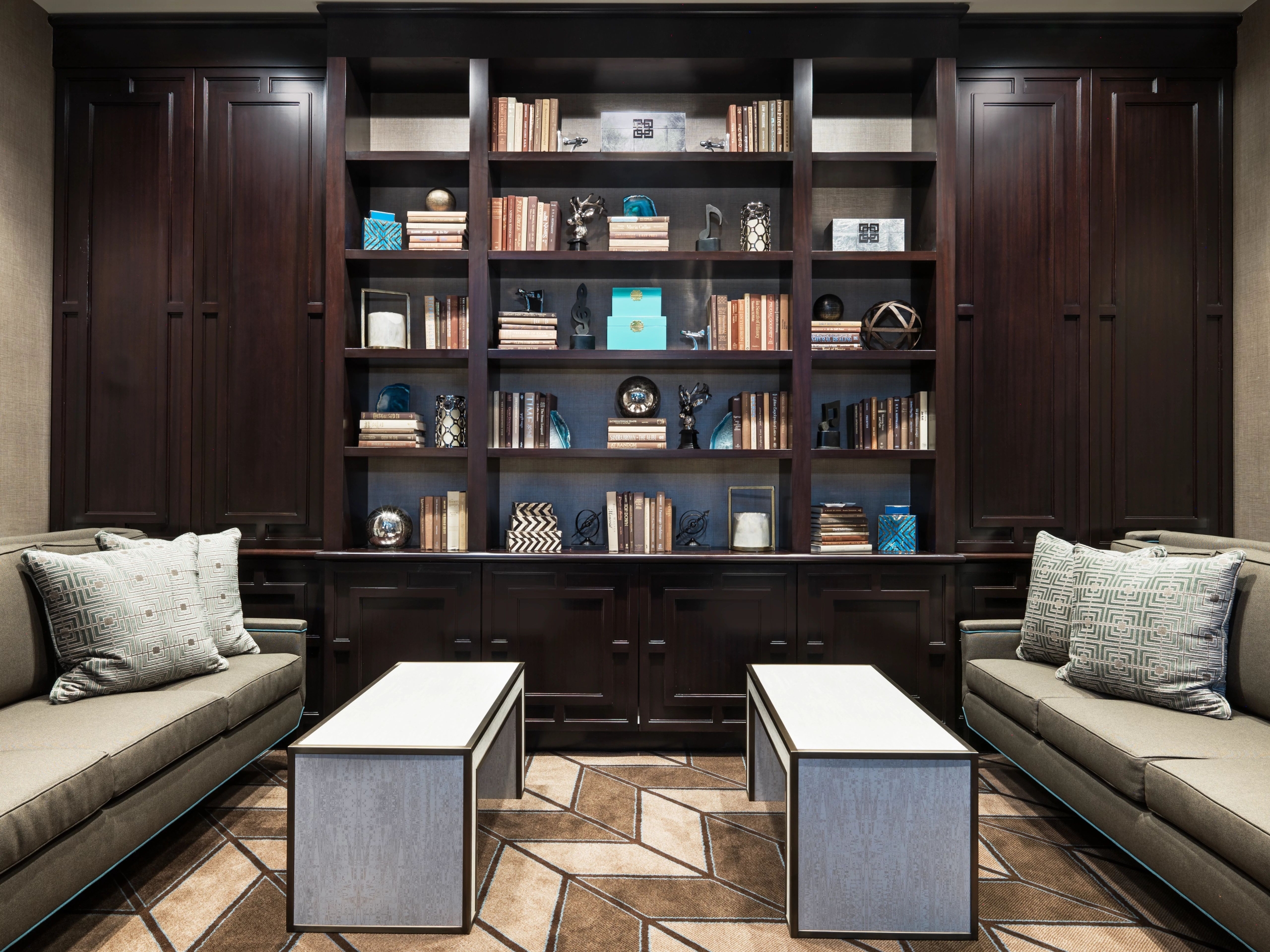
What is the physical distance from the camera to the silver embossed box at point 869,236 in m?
3.24

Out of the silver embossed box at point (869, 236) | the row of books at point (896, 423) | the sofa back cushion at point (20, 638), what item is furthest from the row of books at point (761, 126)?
the sofa back cushion at point (20, 638)

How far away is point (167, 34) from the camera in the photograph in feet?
10.6

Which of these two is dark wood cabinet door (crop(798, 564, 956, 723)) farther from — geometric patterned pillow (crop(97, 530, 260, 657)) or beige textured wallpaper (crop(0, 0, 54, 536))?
beige textured wallpaper (crop(0, 0, 54, 536))

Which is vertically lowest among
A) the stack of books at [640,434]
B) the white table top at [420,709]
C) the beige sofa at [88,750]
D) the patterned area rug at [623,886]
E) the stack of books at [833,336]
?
the patterned area rug at [623,886]

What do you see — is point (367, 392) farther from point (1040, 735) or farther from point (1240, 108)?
point (1240, 108)

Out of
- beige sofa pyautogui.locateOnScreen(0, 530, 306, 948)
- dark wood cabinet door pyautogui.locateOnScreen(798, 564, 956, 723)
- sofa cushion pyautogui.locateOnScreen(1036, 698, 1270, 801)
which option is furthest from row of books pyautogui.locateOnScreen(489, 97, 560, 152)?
sofa cushion pyautogui.locateOnScreen(1036, 698, 1270, 801)

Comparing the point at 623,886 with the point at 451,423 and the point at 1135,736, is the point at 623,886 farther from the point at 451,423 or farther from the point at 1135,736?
the point at 451,423

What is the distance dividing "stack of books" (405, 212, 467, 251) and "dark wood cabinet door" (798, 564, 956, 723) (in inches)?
81.7

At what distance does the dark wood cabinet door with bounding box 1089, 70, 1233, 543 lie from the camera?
3197 millimetres

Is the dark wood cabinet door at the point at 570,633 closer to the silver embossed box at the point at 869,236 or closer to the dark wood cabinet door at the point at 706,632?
the dark wood cabinet door at the point at 706,632

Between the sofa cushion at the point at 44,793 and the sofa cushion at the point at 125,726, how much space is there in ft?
0.15

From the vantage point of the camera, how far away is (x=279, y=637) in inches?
114

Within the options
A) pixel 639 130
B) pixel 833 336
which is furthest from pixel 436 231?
pixel 833 336

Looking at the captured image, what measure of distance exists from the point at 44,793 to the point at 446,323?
2205 mm
